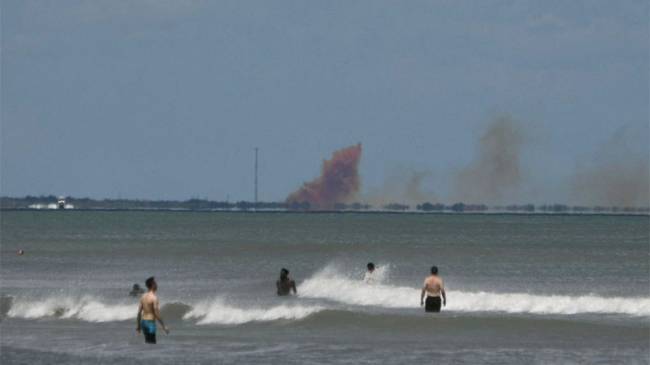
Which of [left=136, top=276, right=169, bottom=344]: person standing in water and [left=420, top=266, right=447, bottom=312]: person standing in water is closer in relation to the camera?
[left=136, top=276, right=169, bottom=344]: person standing in water

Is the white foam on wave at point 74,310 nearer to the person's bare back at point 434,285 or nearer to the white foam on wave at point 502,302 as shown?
the white foam on wave at point 502,302

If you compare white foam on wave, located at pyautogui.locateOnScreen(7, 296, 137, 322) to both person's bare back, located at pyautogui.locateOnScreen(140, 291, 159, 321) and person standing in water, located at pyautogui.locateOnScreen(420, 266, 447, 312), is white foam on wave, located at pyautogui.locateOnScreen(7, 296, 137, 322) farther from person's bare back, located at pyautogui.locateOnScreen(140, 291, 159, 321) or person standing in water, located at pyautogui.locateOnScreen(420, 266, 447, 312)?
person's bare back, located at pyautogui.locateOnScreen(140, 291, 159, 321)

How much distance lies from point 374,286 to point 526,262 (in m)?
36.9

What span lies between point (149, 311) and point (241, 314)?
1385cm

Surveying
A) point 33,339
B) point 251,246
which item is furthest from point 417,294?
point 251,246

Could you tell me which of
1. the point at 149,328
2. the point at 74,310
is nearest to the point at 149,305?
the point at 149,328

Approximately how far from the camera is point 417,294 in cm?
4753

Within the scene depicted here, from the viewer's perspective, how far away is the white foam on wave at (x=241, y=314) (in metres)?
39.0

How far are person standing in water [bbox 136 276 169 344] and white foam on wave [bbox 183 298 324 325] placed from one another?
11.8 meters

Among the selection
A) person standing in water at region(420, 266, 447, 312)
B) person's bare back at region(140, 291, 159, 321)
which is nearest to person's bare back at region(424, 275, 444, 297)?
person standing in water at region(420, 266, 447, 312)

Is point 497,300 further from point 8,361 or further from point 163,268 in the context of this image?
point 163,268

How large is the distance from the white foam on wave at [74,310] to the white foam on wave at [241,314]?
2121mm

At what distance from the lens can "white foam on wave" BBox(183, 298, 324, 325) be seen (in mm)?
39022

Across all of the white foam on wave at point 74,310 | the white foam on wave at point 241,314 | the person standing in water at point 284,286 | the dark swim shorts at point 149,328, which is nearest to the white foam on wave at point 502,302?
the person standing in water at point 284,286
